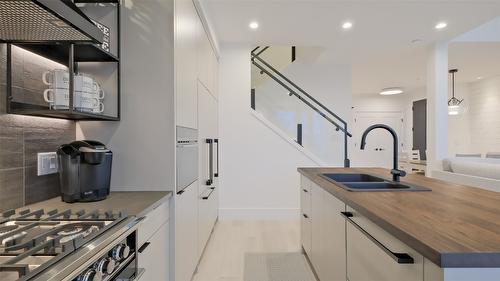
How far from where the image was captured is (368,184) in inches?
77.1

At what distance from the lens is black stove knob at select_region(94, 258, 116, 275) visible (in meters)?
0.90

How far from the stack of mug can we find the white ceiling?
193cm

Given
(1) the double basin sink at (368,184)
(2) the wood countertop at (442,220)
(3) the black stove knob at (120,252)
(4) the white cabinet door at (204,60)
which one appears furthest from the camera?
(4) the white cabinet door at (204,60)

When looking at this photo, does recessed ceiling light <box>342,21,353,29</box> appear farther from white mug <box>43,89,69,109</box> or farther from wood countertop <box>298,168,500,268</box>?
white mug <box>43,89,69,109</box>

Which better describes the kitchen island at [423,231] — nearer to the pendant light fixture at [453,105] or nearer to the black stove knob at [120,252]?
the black stove knob at [120,252]

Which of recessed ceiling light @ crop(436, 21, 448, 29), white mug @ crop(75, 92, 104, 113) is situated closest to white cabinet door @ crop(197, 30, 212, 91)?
white mug @ crop(75, 92, 104, 113)

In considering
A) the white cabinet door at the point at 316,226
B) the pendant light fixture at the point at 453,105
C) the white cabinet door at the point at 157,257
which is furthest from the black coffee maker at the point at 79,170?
the pendant light fixture at the point at 453,105

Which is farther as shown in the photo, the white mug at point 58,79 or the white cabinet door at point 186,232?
the white cabinet door at point 186,232

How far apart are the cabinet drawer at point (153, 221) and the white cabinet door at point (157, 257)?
3 cm

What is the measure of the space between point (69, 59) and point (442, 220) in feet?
5.77

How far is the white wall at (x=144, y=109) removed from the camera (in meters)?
1.81

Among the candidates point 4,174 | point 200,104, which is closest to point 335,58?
point 200,104

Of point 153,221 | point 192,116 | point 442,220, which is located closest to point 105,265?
point 153,221

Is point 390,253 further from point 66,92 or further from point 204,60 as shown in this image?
point 204,60
